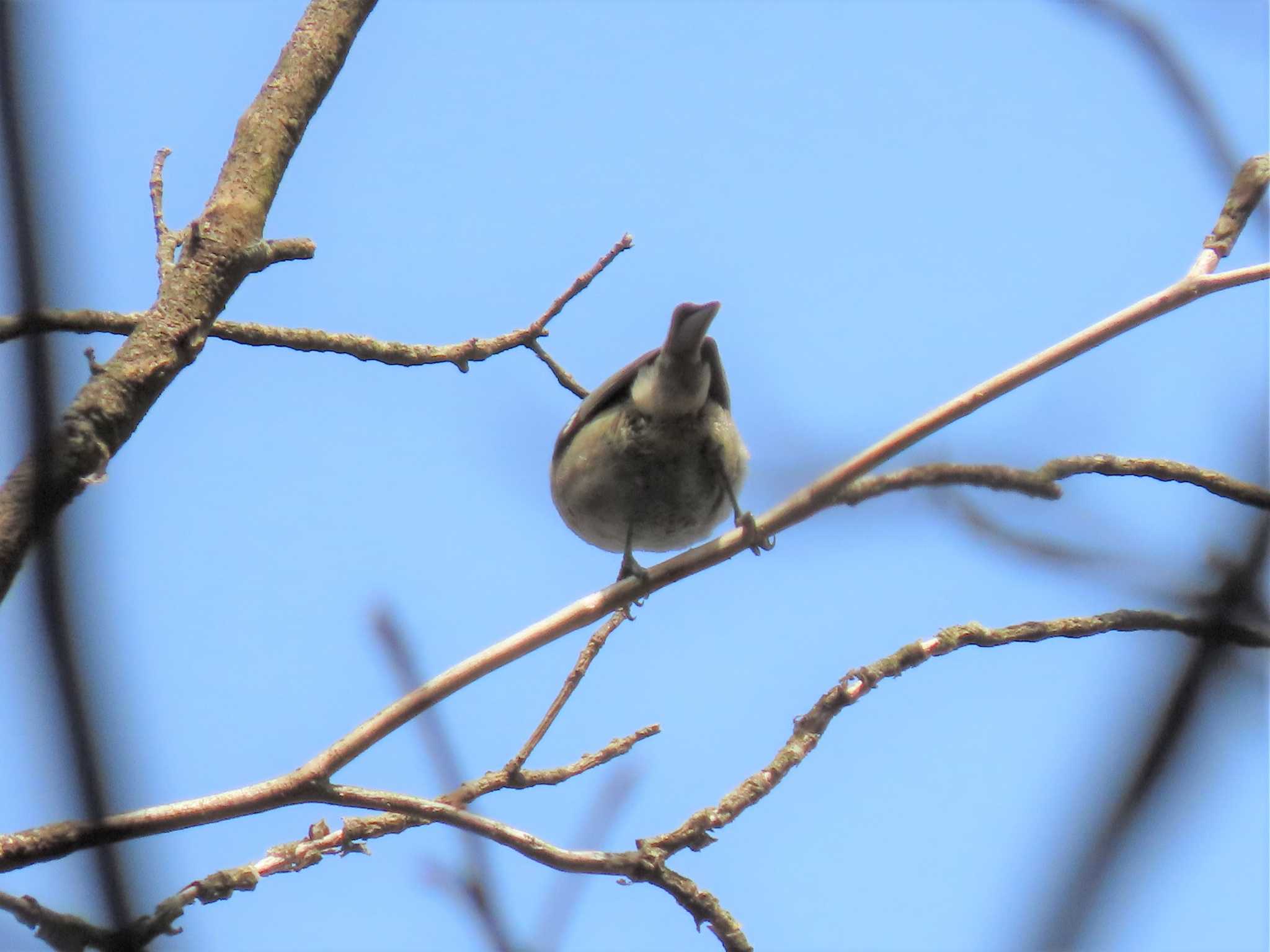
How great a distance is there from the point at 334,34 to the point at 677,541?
231 centimetres

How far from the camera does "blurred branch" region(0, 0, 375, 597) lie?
284 cm

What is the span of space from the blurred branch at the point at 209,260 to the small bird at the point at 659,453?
1.46 metres

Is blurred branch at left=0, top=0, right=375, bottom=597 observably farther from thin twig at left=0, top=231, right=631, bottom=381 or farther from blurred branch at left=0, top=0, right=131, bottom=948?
blurred branch at left=0, top=0, right=131, bottom=948

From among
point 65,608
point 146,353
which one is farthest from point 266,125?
point 65,608

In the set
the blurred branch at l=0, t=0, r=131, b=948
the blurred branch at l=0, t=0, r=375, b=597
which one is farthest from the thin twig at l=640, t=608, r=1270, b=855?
the blurred branch at l=0, t=0, r=131, b=948

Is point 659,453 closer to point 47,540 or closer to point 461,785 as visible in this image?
point 461,785

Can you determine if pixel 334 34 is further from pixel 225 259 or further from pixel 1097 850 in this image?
pixel 1097 850

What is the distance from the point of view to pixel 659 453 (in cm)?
481

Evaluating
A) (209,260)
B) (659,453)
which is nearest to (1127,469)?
(659,453)

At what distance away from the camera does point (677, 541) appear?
517 cm

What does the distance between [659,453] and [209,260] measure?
1914 millimetres

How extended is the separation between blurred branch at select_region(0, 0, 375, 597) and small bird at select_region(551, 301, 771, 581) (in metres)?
1.46

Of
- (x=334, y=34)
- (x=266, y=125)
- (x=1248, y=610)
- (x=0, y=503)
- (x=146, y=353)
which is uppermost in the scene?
(x=334, y=34)

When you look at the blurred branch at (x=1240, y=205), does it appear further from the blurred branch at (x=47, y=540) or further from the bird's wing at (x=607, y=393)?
the blurred branch at (x=47, y=540)
